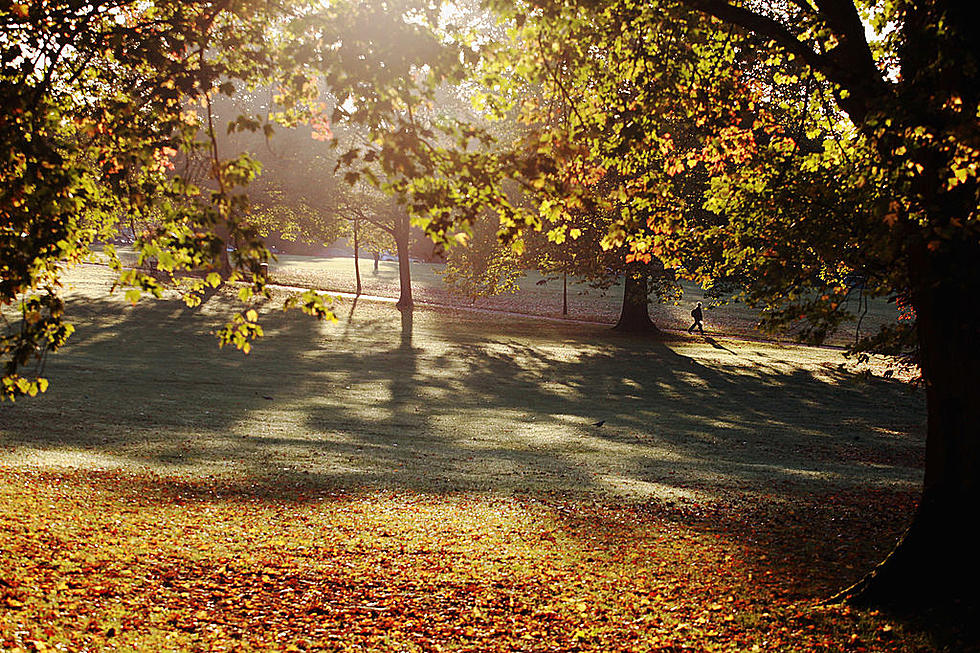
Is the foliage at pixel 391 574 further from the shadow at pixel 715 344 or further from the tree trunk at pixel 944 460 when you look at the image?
the shadow at pixel 715 344

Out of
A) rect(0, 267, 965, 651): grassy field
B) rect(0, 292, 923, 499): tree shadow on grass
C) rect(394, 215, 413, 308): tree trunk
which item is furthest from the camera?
rect(394, 215, 413, 308): tree trunk

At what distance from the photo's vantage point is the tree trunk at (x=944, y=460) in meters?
7.09

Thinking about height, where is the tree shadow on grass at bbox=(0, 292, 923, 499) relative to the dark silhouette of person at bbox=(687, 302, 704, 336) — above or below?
below

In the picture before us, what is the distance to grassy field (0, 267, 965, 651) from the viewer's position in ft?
23.0

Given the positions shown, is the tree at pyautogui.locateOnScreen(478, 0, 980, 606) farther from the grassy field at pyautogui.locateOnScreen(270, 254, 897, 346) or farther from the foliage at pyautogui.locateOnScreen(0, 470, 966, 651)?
the grassy field at pyautogui.locateOnScreen(270, 254, 897, 346)

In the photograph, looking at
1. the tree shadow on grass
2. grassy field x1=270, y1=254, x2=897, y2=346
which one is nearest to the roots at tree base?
the tree shadow on grass

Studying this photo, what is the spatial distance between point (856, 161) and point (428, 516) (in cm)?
789

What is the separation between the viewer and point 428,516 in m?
10.3

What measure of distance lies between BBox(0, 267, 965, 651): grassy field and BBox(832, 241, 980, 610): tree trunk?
1.64ft

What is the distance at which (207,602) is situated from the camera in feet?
23.7

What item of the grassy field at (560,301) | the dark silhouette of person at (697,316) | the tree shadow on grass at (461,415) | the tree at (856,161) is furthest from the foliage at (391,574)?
the grassy field at (560,301)

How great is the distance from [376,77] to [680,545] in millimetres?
6731

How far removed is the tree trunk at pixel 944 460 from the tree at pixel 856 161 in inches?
0.5

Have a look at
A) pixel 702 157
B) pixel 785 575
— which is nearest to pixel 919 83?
pixel 702 157
